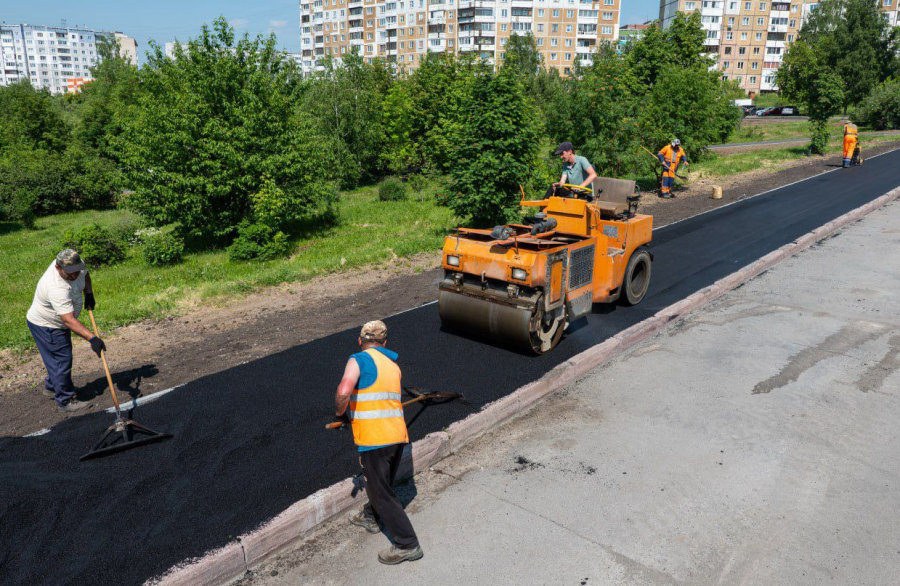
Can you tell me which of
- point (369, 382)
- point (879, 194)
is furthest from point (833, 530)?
point (879, 194)

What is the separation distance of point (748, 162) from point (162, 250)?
23.7 metres

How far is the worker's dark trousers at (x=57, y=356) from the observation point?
6402 millimetres

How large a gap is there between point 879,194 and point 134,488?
71.8 feet

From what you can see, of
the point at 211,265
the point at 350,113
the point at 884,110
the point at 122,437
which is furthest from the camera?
the point at 884,110

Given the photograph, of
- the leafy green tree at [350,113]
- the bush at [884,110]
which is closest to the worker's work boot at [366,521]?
the leafy green tree at [350,113]

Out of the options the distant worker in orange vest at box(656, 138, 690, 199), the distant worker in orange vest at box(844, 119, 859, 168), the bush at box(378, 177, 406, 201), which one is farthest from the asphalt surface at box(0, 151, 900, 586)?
the distant worker in orange vest at box(844, 119, 859, 168)

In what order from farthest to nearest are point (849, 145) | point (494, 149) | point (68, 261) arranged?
point (849, 145), point (494, 149), point (68, 261)

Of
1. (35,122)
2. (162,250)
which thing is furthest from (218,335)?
(35,122)

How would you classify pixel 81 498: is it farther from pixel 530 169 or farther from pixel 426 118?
pixel 426 118

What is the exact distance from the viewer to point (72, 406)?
6.54 metres

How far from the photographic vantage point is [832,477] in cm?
518

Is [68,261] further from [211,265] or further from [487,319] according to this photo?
[211,265]

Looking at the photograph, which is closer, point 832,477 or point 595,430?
point 832,477

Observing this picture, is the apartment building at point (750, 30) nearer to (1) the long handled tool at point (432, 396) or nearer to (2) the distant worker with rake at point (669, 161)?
(2) the distant worker with rake at point (669, 161)
